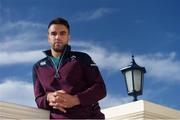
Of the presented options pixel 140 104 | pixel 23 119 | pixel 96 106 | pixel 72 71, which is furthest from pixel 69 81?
pixel 140 104

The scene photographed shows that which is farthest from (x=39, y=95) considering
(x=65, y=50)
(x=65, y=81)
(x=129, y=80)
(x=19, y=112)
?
(x=129, y=80)

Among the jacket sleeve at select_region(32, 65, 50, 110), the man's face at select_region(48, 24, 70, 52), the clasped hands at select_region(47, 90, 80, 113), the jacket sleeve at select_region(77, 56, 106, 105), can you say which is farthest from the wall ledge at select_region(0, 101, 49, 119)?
the man's face at select_region(48, 24, 70, 52)

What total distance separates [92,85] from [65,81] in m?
0.26

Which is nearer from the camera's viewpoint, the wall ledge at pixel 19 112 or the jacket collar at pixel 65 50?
the wall ledge at pixel 19 112

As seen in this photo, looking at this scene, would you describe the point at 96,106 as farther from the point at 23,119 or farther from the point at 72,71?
the point at 23,119

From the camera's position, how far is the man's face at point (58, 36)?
4098 millimetres

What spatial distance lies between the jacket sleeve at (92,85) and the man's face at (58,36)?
0.28 meters

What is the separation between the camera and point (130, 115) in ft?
18.5

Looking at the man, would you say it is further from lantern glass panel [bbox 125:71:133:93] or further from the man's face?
lantern glass panel [bbox 125:71:133:93]

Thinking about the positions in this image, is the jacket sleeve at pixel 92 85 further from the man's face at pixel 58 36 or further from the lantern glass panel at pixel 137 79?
the lantern glass panel at pixel 137 79

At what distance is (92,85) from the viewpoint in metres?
3.99

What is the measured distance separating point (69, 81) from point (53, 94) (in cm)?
19

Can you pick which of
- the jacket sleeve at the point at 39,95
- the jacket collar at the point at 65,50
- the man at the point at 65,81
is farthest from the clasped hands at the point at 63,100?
the jacket collar at the point at 65,50

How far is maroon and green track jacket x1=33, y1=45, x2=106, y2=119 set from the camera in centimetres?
392
